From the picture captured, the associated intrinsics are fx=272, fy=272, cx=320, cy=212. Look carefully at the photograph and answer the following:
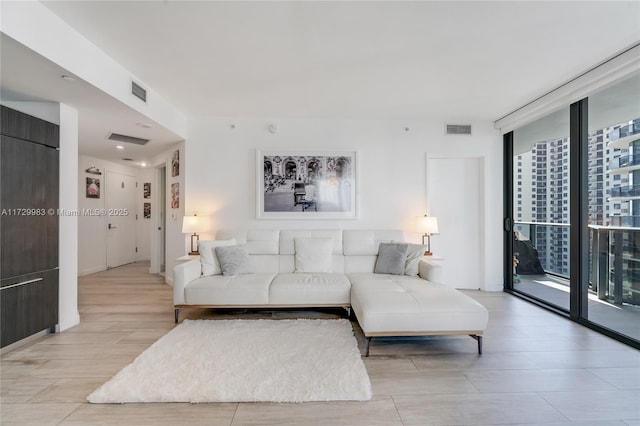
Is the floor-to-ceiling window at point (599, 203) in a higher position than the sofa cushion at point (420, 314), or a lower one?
higher

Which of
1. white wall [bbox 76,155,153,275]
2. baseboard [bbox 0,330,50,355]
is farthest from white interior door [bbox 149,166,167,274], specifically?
baseboard [bbox 0,330,50,355]

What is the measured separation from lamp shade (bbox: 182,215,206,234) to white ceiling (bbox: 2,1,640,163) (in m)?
1.34

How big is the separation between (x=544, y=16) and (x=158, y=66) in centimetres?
330

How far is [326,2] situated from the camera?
1.85 meters

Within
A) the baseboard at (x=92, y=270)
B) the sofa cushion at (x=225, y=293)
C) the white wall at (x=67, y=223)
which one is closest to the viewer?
the white wall at (x=67, y=223)

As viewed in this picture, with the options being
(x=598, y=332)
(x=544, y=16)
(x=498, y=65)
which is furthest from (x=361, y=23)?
(x=598, y=332)

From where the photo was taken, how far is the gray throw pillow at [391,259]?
335 centimetres

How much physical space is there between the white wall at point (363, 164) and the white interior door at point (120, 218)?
10.5ft

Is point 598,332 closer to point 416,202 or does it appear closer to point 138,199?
point 416,202

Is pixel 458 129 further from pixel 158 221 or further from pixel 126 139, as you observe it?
pixel 158 221

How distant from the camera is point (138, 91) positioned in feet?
9.56

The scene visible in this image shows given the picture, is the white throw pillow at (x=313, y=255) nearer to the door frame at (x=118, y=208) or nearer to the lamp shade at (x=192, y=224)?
the lamp shade at (x=192, y=224)

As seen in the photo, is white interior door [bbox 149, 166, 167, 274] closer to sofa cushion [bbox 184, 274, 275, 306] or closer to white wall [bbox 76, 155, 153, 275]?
white wall [bbox 76, 155, 153, 275]

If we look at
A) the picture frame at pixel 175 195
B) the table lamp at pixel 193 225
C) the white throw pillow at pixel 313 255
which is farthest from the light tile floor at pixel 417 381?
the picture frame at pixel 175 195
